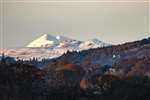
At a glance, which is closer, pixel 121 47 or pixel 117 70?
pixel 117 70

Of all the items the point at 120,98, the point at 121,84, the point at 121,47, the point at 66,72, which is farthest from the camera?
the point at 121,47

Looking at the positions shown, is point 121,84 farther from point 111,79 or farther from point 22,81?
point 22,81

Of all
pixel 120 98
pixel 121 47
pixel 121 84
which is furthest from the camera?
pixel 121 47

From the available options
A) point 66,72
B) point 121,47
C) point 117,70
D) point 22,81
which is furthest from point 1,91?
point 121,47

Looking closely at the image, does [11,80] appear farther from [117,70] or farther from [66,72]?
[117,70]

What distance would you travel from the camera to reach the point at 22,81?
9044cm

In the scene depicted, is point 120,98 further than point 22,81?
No

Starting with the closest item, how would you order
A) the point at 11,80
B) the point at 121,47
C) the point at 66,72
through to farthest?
the point at 11,80 < the point at 66,72 < the point at 121,47

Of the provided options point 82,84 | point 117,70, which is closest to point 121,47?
point 117,70

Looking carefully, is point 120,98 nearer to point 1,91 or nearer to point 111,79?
point 111,79

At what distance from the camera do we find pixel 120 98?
79.4 meters

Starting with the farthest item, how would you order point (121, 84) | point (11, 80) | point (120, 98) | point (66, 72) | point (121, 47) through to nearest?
point (121, 47), point (66, 72), point (11, 80), point (121, 84), point (120, 98)

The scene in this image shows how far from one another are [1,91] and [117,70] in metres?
24.5

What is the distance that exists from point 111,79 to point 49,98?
1014 centimetres
